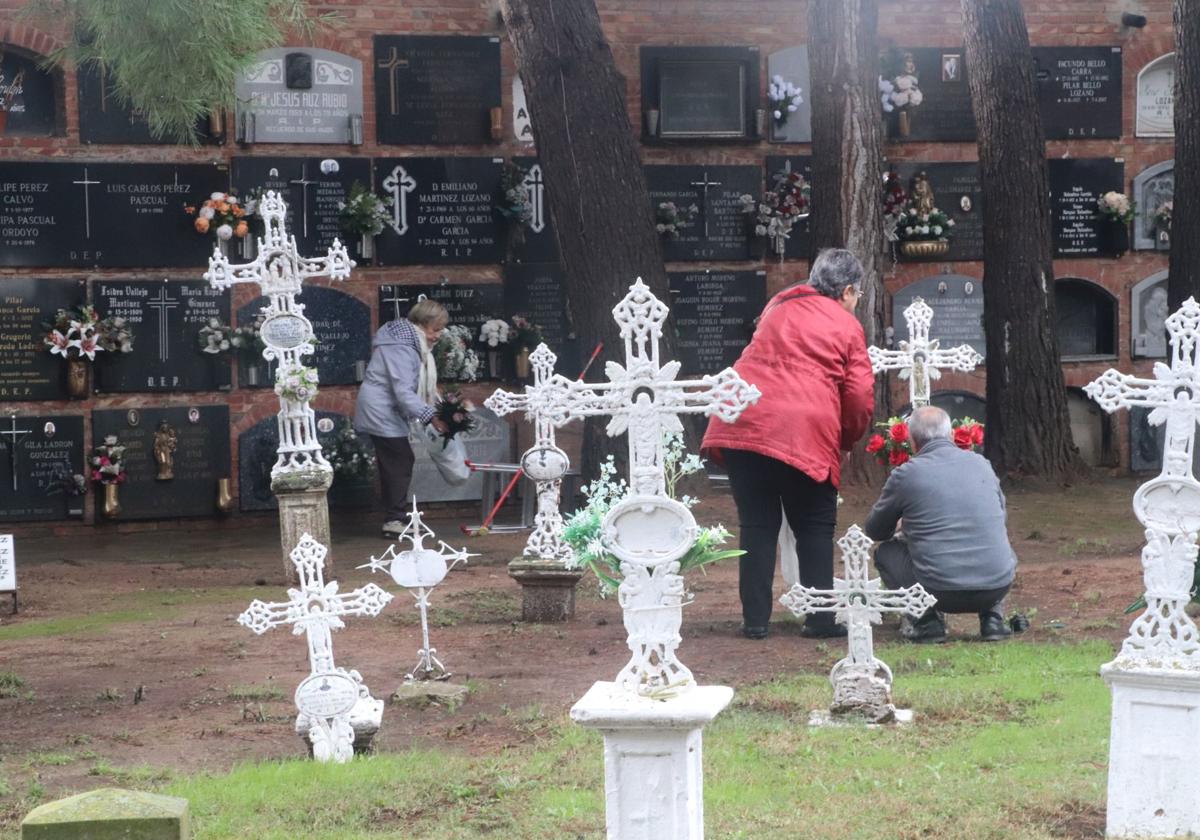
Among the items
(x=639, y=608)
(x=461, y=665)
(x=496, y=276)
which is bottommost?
(x=461, y=665)

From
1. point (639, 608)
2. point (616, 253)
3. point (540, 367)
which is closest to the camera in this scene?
point (639, 608)

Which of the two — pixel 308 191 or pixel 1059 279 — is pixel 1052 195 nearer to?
pixel 1059 279

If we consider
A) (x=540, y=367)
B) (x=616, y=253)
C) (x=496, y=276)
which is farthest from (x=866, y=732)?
(x=496, y=276)

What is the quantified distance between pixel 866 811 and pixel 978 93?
9.86 meters

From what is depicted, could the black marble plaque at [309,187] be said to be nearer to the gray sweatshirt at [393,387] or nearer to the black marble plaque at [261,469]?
the black marble plaque at [261,469]

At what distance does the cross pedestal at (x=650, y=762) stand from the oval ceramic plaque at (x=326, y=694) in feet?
5.78

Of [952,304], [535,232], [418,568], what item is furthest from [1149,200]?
[418,568]

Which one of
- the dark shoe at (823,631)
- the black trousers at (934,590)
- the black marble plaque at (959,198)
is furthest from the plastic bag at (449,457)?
the black trousers at (934,590)

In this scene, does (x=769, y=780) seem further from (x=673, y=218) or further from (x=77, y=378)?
(x=673, y=218)

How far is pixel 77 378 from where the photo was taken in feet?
45.0

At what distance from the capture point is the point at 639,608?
15.7 feet

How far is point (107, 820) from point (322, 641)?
253 centimetres

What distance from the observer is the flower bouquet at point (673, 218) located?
15.0m

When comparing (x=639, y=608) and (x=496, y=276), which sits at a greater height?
(x=496, y=276)
